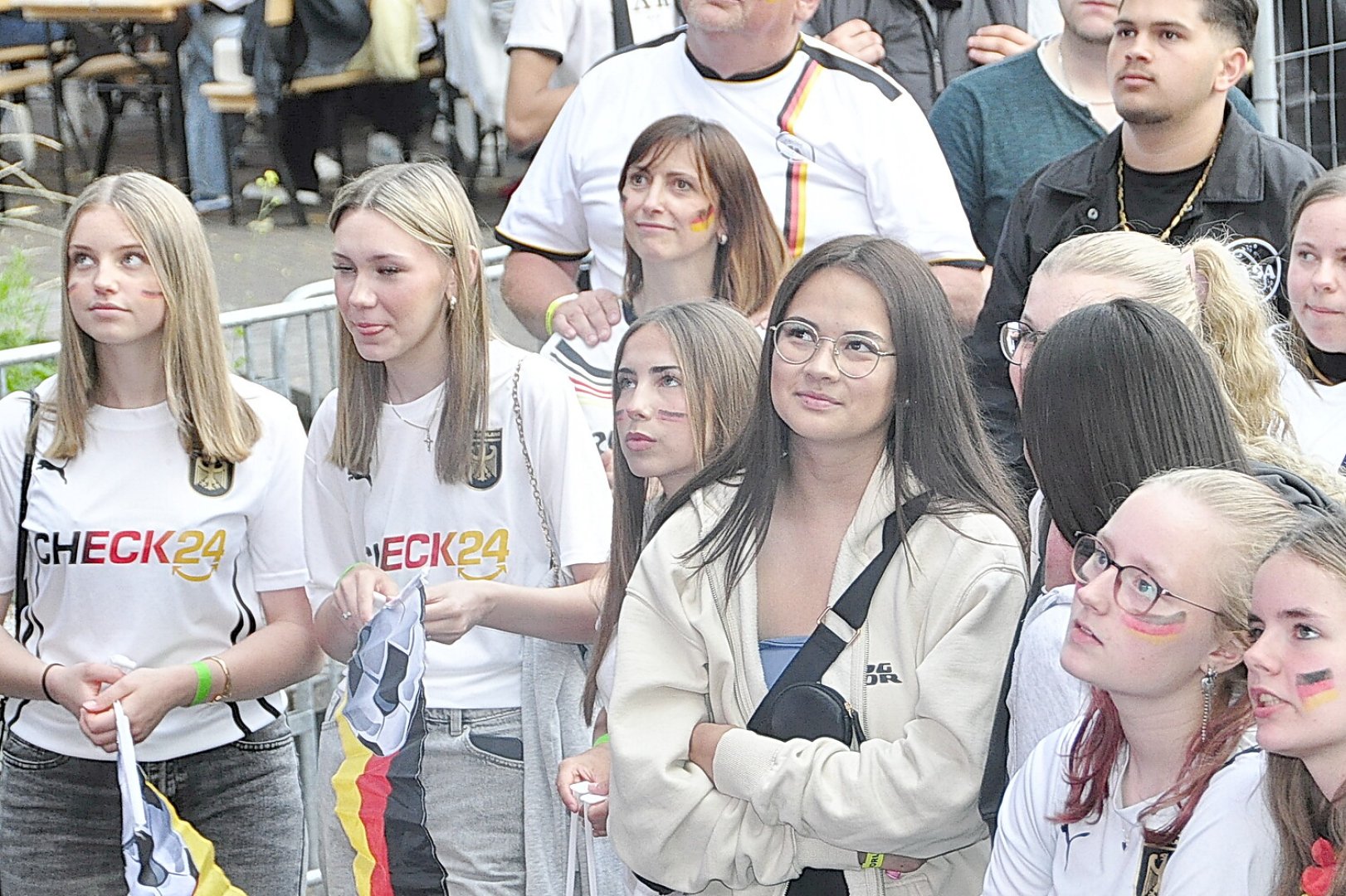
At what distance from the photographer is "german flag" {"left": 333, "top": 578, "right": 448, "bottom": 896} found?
3045 mm

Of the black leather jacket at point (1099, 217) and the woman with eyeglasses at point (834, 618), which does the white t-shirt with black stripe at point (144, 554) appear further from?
the black leather jacket at point (1099, 217)

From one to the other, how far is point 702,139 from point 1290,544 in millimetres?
2080

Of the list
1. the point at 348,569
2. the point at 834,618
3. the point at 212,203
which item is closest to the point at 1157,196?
the point at 834,618

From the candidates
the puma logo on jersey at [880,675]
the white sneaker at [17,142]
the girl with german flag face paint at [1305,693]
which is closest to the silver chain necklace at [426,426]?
the puma logo on jersey at [880,675]

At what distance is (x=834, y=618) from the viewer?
2670mm

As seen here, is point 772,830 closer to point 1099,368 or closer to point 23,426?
point 1099,368

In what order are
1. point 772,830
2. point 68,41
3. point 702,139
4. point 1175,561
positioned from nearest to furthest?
point 1175,561 < point 772,830 < point 702,139 < point 68,41

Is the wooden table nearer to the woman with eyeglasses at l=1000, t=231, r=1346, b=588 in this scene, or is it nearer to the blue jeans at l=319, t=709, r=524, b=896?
the blue jeans at l=319, t=709, r=524, b=896

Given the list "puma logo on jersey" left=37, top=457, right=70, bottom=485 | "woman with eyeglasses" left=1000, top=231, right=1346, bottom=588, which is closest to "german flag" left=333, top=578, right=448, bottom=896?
"puma logo on jersey" left=37, top=457, right=70, bottom=485

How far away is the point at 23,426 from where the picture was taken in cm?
354

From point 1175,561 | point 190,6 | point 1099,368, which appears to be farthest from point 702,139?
point 190,6

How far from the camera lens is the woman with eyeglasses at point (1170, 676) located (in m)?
2.13

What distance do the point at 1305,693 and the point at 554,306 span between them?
8.18ft

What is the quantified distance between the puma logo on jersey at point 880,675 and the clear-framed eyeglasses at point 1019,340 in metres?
0.59
